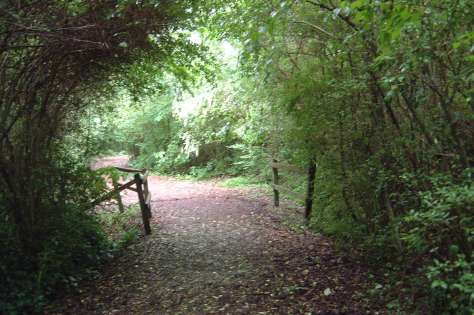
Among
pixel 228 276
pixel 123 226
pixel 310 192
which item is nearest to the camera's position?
pixel 228 276

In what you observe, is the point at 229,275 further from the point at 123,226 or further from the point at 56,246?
the point at 123,226

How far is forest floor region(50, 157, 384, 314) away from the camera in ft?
15.7

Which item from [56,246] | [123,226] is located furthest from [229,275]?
[123,226]

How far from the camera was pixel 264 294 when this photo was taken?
5.00 meters

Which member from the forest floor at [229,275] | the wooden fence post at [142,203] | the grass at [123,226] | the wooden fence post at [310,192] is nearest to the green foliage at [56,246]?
the forest floor at [229,275]

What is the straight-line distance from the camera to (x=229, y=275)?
18.7ft

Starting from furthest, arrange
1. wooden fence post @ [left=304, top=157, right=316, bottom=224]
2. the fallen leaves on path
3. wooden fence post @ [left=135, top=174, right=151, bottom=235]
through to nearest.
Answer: wooden fence post @ [left=135, top=174, right=151, bottom=235]
wooden fence post @ [left=304, top=157, right=316, bottom=224]
the fallen leaves on path

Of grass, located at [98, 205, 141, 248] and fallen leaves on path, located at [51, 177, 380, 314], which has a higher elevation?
grass, located at [98, 205, 141, 248]

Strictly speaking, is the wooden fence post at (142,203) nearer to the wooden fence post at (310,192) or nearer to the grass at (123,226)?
the grass at (123,226)

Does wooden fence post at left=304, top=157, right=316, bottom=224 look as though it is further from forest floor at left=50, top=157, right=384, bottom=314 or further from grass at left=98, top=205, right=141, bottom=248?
grass at left=98, top=205, right=141, bottom=248

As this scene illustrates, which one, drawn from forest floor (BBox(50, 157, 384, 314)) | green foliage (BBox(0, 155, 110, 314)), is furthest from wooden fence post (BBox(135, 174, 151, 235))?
green foliage (BBox(0, 155, 110, 314))

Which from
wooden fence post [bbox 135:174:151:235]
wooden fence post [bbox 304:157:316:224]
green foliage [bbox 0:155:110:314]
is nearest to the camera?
green foliage [bbox 0:155:110:314]

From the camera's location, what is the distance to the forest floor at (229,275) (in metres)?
4.77

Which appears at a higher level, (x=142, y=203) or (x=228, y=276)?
(x=142, y=203)
